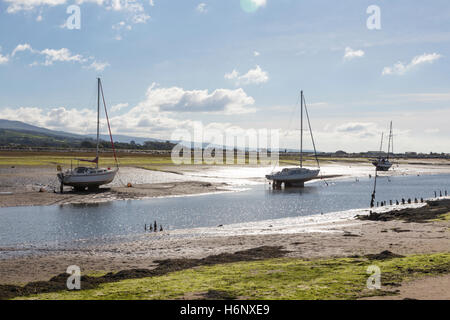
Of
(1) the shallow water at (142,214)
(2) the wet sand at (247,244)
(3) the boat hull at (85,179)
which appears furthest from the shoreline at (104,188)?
(2) the wet sand at (247,244)

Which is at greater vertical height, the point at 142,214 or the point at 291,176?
the point at 291,176

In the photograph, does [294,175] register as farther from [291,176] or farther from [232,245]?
[232,245]

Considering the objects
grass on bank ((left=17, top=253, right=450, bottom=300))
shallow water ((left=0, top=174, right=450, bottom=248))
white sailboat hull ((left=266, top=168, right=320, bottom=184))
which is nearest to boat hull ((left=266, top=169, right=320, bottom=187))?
white sailboat hull ((left=266, top=168, right=320, bottom=184))

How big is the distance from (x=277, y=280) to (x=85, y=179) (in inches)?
1772

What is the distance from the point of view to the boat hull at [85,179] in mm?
55000

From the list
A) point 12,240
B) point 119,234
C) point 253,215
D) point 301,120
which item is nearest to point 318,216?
point 253,215

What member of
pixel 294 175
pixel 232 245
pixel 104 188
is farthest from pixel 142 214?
pixel 294 175

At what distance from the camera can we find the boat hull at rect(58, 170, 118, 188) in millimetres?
55000

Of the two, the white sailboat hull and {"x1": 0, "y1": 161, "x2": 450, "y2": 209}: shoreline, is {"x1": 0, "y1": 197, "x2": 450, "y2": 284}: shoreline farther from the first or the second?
the white sailboat hull

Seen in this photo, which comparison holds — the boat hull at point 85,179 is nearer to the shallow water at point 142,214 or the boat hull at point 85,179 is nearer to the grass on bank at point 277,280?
the shallow water at point 142,214

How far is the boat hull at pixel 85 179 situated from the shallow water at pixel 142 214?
28.4ft

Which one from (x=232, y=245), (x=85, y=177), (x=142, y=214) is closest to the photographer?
(x=232, y=245)

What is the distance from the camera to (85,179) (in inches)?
2212
